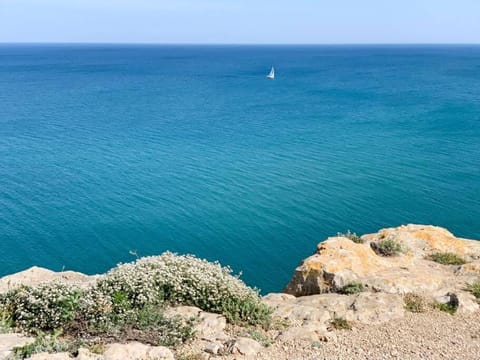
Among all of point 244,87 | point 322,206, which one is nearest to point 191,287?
point 322,206

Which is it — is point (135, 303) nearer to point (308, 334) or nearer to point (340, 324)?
point (308, 334)

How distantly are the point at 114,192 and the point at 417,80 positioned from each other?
90.2 metres

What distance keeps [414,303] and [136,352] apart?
25.3ft

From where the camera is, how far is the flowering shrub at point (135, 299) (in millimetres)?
11359

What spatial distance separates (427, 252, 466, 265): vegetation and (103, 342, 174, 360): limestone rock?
11.1 metres

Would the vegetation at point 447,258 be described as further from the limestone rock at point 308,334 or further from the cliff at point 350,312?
the limestone rock at point 308,334

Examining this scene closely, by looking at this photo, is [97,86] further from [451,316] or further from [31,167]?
[451,316]

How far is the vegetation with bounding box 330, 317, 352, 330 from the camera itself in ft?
39.6

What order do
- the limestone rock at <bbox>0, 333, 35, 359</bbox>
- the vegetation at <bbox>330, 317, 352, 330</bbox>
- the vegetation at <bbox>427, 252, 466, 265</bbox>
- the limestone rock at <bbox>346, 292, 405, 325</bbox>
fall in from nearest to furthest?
the limestone rock at <bbox>0, 333, 35, 359</bbox>
the vegetation at <bbox>330, 317, 352, 330</bbox>
the limestone rock at <bbox>346, 292, 405, 325</bbox>
the vegetation at <bbox>427, 252, 466, 265</bbox>

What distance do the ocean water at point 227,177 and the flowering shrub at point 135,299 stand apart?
43.8ft

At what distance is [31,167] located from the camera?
1770 inches

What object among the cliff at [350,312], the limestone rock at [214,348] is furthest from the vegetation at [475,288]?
the limestone rock at [214,348]

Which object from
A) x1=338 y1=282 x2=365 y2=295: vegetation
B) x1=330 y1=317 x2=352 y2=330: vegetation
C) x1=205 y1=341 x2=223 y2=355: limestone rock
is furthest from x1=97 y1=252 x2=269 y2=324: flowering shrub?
x1=338 y1=282 x2=365 y2=295: vegetation

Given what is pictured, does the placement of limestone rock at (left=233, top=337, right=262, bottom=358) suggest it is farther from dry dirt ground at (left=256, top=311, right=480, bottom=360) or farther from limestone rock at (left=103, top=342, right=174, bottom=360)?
limestone rock at (left=103, top=342, right=174, bottom=360)
